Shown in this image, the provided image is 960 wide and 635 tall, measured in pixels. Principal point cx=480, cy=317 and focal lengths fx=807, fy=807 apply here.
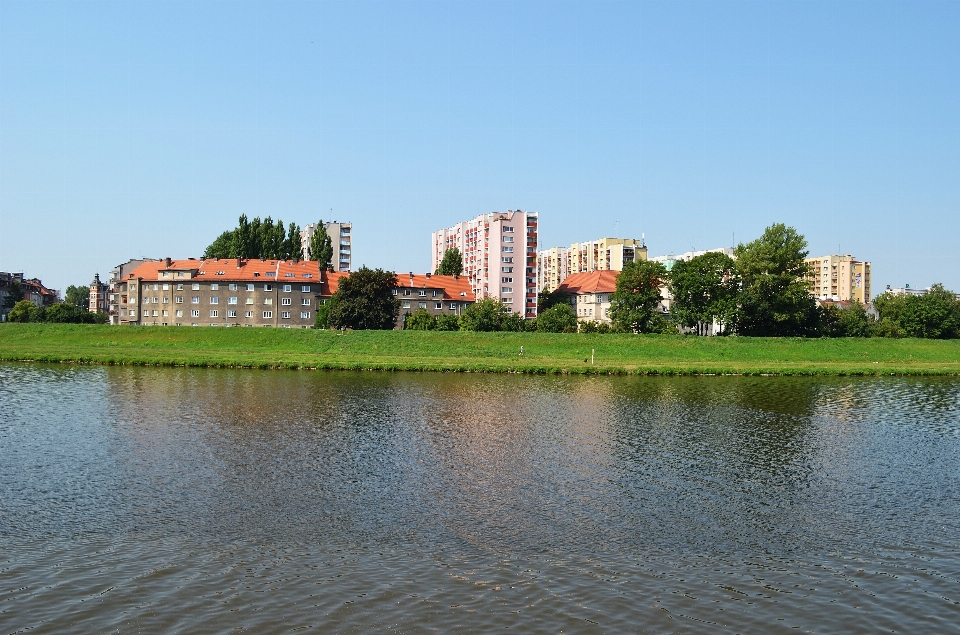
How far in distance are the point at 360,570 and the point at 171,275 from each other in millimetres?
118187

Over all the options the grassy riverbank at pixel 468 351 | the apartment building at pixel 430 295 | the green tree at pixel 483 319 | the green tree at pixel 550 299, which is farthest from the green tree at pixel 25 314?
the green tree at pixel 550 299

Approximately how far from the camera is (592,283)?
145625 millimetres

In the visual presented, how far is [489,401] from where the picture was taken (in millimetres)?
50094

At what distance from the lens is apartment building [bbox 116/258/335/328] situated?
125 metres

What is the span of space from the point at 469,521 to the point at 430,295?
114 metres

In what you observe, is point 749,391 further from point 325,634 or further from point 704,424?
point 325,634

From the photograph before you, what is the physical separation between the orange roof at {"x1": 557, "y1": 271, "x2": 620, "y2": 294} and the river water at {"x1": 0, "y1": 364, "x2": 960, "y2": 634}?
96959 mm

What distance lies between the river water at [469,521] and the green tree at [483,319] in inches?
2501

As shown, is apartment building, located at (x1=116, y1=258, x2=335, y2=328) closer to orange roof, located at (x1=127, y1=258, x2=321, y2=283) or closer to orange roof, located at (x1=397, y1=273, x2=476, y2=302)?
orange roof, located at (x1=127, y1=258, x2=321, y2=283)

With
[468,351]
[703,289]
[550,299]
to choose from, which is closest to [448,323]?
[468,351]

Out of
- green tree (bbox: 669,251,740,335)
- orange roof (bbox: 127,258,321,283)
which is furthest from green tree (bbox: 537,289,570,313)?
green tree (bbox: 669,251,740,335)

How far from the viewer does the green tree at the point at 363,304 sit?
103562 millimetres

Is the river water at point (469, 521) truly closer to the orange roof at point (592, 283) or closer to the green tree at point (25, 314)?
Answer: the green tree at point (25, 314)

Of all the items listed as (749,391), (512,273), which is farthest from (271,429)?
(512,273)
